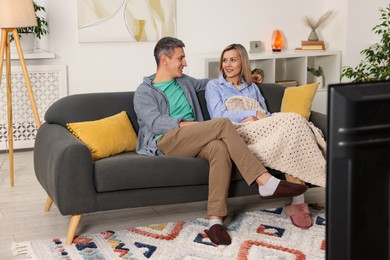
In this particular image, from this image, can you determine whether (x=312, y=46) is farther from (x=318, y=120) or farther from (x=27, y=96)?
(x=27, y=96)

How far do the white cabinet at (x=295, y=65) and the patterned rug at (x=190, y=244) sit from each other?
2.33 m

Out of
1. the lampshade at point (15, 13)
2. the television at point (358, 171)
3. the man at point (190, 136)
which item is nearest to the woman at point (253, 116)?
the man at point (190, 136)

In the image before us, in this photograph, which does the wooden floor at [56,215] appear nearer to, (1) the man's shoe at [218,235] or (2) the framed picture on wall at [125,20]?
(1) the man's shoe at [218,235]

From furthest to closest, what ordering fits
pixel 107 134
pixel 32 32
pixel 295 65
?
pixel 295 65 < pixel 32 32 < pixel 107 134

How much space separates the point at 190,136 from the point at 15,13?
1.57m

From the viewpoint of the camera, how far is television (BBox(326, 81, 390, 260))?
0.82 m

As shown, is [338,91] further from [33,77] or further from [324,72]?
[324,72]

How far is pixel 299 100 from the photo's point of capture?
4.08 metres

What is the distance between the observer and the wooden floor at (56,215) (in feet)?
11.5

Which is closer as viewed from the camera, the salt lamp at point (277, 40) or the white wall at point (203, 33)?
the white wall at point (203, 33)

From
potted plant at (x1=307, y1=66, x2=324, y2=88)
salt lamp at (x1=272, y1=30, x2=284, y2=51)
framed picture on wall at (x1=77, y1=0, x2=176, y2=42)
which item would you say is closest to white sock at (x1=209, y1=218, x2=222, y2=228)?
framed picture on wall at (x1=77, y1=0, x2=176, y2=42)

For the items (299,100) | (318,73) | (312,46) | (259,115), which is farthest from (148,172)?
(318,73)

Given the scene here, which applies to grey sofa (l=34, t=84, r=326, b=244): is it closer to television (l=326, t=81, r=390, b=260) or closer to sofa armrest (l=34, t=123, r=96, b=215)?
sofa armrest (l=34, t=123, r=96, b=215)

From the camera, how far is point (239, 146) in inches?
133
